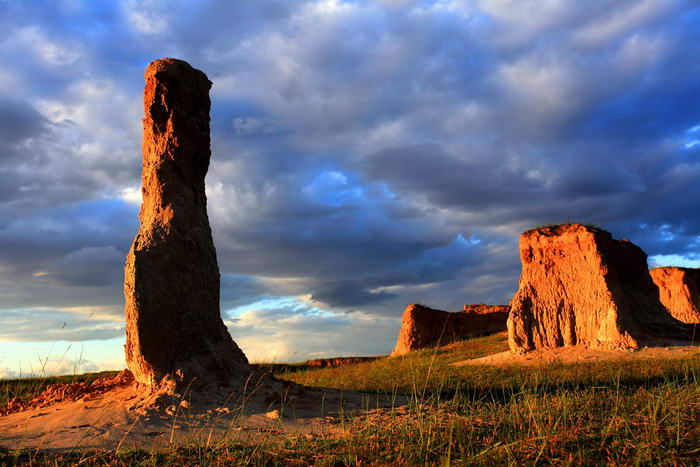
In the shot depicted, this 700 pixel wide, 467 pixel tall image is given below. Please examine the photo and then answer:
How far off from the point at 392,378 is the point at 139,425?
26.1 feet

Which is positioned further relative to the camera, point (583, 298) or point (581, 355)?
point (583, 298)

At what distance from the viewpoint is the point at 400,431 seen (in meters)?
6.64

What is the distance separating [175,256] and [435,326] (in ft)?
66.3

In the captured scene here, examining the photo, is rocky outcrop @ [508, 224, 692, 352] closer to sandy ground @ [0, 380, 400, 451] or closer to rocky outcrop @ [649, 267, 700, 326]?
sandy ground @ [0, 380, 400, 451]

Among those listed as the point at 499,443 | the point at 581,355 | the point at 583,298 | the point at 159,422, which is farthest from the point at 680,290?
the point at 159,422

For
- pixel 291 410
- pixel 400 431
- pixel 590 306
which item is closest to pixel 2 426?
pixel 291 410

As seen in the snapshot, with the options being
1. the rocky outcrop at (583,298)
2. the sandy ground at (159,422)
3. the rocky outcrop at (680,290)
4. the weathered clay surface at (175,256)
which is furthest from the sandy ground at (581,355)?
the rocky outcrop at (680,290)

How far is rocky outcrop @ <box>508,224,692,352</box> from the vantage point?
18094 mm

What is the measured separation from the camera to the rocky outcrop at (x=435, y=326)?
1096 inches

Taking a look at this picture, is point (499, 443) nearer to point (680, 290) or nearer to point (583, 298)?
point (583, 298)

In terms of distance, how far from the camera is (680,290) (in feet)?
102

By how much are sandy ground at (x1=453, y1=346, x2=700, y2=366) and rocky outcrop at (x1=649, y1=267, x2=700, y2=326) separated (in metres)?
14.9

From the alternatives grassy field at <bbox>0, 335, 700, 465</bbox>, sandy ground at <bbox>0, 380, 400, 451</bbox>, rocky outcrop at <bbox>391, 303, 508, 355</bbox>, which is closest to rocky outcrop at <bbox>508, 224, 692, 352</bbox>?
rocky outcrop at <bbox>391, 303, 508, 355</bbox>

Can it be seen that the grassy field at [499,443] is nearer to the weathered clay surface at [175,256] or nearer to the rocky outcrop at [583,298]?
the weathered clay surface at [175,256]
